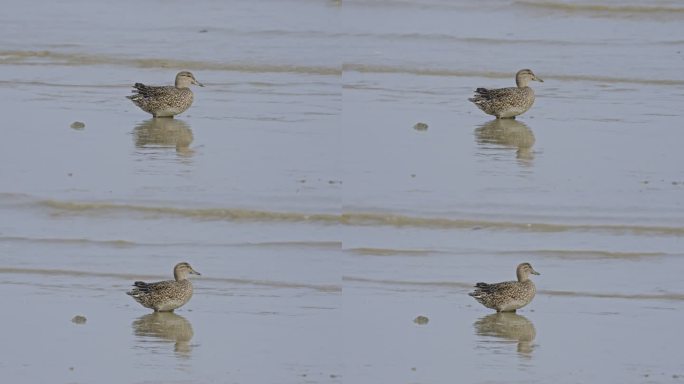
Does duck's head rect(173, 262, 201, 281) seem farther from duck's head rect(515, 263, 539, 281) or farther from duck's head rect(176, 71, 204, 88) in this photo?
duck's head rect(176, 71, 204, 88)

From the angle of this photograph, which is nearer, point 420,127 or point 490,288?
Answer: point 490,288

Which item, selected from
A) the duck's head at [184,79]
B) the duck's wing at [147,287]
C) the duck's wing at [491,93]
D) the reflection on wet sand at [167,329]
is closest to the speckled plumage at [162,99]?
the duck's head at [184,79]

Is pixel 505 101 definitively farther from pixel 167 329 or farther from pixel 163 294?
pixel 167 329

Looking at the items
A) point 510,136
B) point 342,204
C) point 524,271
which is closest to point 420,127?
point 510,136

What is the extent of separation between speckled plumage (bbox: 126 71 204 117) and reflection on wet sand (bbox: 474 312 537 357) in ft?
16.4

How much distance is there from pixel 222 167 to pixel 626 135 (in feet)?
11.6

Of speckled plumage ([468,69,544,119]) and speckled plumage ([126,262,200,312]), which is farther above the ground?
speckled plumage ([468,69,544,119])

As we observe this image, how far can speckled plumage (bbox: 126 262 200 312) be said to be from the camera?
9.45 m

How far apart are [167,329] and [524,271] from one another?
240cm

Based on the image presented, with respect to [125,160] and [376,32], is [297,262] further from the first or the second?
[376,32]

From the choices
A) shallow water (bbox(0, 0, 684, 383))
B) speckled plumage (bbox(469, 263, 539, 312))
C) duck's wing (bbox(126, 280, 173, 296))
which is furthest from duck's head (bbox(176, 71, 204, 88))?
speckled plumage (bbox(469, 263, 539, 312))

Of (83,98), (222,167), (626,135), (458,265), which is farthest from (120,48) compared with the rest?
(458,265)

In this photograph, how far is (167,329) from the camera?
9125mm

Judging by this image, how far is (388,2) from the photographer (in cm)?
1902
